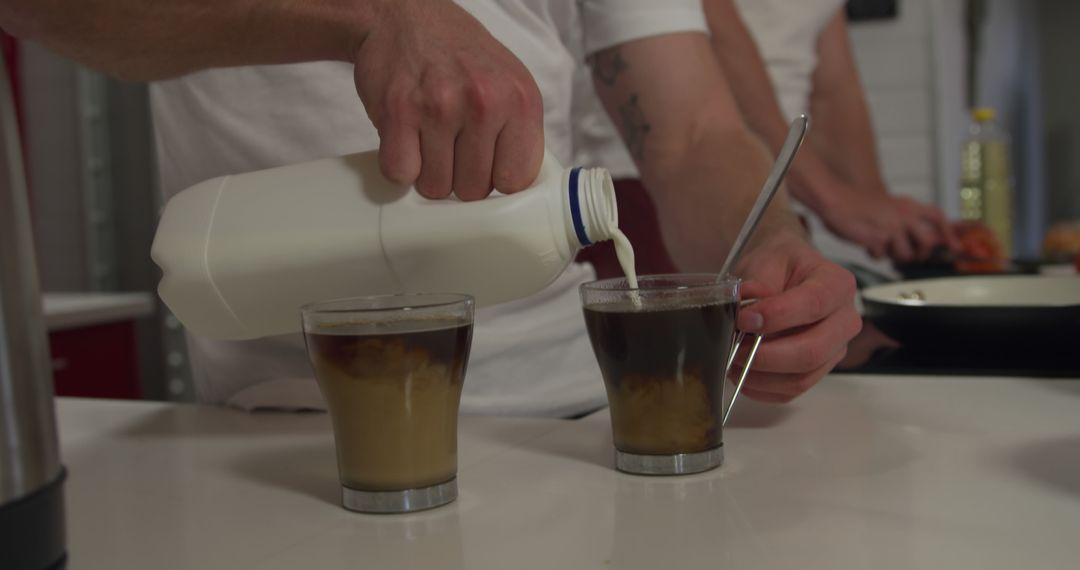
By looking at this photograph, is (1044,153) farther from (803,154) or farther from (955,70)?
(803,154)

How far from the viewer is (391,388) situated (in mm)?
664

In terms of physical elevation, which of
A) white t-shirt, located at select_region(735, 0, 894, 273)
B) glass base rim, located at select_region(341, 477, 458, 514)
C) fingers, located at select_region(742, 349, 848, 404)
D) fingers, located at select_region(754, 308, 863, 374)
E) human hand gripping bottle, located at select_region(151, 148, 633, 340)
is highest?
white t-shirt, located at select_region(735, 0, 894, 273)

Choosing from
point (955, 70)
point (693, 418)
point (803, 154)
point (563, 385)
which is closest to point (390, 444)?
point (693, 418)

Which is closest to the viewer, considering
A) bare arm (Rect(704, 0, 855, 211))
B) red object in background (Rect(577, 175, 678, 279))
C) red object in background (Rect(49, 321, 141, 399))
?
red object in background (Rect(577, 175, 678, 279))

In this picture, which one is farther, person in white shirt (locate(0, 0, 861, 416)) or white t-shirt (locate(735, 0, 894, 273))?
white t-shirt (locate(735, 0, 894, 273))

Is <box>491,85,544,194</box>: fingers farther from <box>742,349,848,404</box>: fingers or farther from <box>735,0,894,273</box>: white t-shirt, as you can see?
<box>735,0,894,273</box>: white t-shirt

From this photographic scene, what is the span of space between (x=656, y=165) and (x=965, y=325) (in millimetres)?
434

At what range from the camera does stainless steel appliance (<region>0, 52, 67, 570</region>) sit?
16.4 inches

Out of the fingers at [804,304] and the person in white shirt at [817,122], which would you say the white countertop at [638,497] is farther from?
the person in white shirt at [817,122]

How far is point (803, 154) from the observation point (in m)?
2.65

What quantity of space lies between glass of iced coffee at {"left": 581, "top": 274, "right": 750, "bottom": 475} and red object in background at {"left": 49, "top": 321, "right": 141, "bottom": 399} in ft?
6.55

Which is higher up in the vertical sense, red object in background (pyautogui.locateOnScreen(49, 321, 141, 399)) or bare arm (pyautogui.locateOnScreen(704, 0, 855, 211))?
bare arm (pyautogui.locateOnScreen(704, 0, 855, 211))

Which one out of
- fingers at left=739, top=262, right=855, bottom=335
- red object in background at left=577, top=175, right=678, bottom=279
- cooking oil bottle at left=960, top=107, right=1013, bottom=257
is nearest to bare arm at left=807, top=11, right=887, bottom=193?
cooking oil bottle at left=960, top=107, right=1013, bottom=257

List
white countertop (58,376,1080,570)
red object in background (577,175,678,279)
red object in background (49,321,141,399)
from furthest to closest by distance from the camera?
red object in background (49,321,141,399) < red object in background (577,175,678,279) < white countertop (58,376,1080,570)
